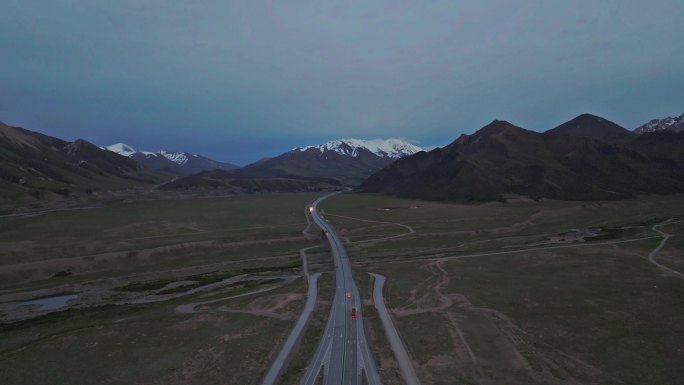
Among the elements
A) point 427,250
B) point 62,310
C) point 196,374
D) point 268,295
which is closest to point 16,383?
point 196,374

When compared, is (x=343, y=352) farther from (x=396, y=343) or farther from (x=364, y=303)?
(x=364, y=303)

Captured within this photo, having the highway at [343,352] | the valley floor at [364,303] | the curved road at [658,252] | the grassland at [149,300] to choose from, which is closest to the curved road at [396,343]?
the valley floor at [364,303]

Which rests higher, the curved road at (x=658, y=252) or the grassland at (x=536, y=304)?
the curved road at (x=658, y=252)

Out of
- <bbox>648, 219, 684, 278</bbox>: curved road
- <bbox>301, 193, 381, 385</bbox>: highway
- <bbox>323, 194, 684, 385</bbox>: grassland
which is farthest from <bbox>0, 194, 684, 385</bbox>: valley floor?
<bbox>301, 193, 381, 385</bbox>: highway

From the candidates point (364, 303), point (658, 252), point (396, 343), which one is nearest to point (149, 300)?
point (364, 303)

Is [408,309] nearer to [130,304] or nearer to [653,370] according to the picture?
[653,370]

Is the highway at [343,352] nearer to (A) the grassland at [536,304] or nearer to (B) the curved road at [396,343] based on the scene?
(B) the curved road at [396,343]

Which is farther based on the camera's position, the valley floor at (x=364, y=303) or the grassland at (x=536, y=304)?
the valley floor at (x=364, y=303)
